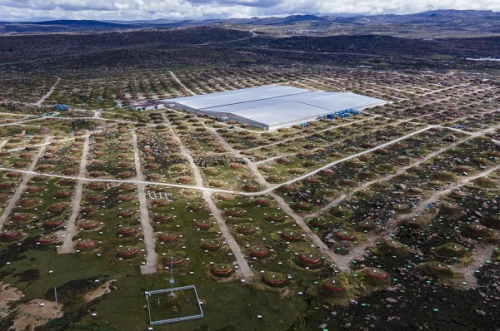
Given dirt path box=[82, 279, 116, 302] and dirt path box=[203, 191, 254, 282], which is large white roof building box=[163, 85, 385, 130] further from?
dirt path box=[82, 279, 116, 302]

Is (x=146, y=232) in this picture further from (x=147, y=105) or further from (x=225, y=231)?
(x=147, y=105)

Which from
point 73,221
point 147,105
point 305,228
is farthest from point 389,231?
point 147,105

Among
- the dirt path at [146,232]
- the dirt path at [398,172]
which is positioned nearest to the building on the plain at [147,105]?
the dirt path at [146,232]

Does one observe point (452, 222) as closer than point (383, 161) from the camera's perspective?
Yes

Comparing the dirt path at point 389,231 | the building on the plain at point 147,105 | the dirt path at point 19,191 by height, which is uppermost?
the dirt path at point 389,231

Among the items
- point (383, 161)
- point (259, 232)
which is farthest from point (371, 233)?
point (383, 161)

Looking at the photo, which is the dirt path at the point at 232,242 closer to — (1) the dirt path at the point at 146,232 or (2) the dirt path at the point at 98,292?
(1) the dirt path at the point at 146,232

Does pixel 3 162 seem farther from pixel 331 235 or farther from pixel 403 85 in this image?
pixel 403 85

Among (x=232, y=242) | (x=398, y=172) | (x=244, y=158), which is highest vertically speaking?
(x=232, y=242)

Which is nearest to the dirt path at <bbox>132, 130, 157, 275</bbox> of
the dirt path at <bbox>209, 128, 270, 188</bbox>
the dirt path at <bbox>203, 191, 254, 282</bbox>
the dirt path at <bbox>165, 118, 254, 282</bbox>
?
the dirt path at <bbox>165, 118, 254, 282</bbox>
